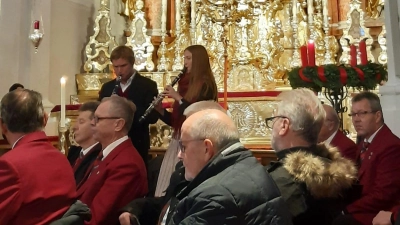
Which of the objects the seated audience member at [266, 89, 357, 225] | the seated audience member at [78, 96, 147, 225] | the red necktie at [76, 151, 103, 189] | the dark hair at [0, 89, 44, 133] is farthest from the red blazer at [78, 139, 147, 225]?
the seated audience member at [266, 89, 357, 225]

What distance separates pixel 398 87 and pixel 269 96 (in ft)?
5.36

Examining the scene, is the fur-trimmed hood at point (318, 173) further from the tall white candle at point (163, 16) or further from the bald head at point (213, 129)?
the tall white candle at point (163, 16)

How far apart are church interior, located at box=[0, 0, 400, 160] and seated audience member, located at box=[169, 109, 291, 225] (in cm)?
343

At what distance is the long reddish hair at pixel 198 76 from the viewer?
3.89 m

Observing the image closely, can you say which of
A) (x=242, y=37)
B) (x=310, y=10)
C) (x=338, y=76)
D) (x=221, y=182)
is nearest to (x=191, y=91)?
(x=338, y=76)

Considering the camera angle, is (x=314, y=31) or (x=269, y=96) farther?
(x=314, y=31)

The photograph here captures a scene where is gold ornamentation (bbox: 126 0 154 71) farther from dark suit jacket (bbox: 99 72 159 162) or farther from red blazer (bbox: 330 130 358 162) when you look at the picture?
red blazer (bbox: 330 130 358 162)

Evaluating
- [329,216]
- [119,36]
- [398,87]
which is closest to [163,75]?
[119,36]

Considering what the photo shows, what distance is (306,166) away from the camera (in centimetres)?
237

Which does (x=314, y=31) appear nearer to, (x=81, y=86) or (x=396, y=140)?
(x=81, y=86)

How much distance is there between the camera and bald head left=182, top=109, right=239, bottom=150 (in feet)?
6.83

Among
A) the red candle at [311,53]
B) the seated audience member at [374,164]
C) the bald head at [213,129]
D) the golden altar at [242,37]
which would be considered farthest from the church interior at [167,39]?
the bald head at [213,129]

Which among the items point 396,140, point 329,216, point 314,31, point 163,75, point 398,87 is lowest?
point 329,216

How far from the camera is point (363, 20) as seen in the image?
619 centimetres
